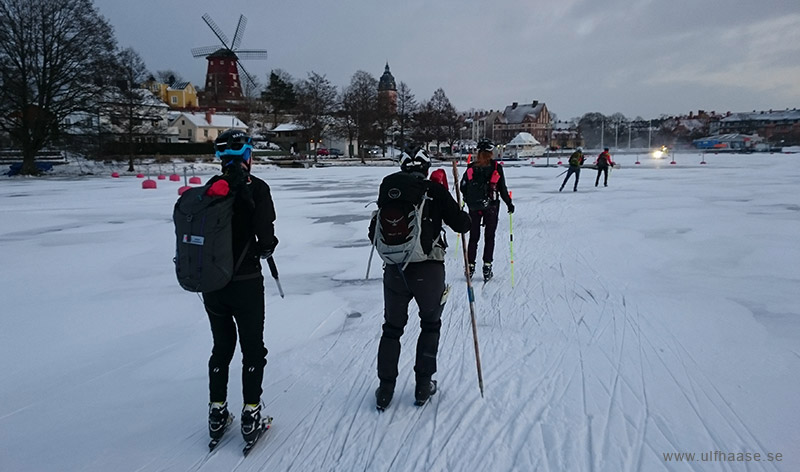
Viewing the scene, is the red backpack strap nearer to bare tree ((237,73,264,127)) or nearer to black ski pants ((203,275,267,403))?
black ski pants ((203,275,267,403))

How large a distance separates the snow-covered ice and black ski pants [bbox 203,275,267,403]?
437 millimetres

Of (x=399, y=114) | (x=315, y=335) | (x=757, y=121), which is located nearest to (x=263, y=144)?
(x=399, y=114)

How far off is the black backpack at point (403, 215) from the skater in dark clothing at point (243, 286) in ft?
2.51

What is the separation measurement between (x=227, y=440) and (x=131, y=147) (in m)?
44.2

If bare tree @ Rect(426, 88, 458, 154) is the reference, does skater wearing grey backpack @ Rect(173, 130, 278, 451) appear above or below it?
below

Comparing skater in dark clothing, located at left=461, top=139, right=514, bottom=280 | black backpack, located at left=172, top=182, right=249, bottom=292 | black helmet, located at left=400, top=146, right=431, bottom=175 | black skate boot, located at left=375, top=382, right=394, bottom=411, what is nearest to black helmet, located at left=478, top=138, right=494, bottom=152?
skater in dark clothing, located at left=461, top=139, right=514, bottom=280

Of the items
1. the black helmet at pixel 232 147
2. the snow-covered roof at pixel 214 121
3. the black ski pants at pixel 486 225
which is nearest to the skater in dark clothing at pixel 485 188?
the black ski pants at pixel 486 225

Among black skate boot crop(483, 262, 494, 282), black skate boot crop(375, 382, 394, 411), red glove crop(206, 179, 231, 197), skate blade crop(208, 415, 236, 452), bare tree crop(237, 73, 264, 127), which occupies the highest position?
bare tree crop(237, 73, 264, 127)

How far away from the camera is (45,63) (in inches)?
1361

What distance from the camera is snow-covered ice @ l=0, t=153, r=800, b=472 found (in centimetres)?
326

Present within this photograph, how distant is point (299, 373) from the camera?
444cm

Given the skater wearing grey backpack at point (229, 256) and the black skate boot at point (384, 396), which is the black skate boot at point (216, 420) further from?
the black skate boot at point (384, 396)

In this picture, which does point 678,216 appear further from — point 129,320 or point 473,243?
point 129,320

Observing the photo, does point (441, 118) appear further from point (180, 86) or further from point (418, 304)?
point (418, 304)
